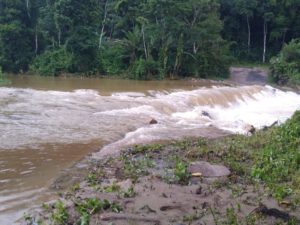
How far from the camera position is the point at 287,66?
26.3 metres

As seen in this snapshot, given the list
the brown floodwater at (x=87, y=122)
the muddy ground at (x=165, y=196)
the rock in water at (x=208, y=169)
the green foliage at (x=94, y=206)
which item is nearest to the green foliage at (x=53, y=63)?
the brown floodwater at (x=87, y=122)

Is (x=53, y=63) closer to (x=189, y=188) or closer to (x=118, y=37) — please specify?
(x=118, y=37)

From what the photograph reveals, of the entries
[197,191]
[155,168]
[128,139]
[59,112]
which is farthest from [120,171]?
[59,112]

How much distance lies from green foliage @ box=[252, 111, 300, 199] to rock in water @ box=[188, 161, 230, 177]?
45cm

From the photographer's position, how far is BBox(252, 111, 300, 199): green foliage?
19.5 feet

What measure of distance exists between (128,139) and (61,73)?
19.1m

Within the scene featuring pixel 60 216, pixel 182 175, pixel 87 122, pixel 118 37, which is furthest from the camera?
pixel 118 37

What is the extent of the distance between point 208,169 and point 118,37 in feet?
82.1

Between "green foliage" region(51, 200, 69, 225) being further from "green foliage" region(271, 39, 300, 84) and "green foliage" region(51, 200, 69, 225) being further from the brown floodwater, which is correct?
"green foliage" region(271, 39, 300, 84)

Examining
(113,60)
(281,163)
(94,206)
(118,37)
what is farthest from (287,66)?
(94,206)

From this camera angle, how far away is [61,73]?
28281mm

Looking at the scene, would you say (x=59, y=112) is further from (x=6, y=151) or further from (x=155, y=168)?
(x=155, y=168)

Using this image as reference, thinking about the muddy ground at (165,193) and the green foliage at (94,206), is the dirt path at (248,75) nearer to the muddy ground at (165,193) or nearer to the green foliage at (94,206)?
the muddy ground at (165,193)

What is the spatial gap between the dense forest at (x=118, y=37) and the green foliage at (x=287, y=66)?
3.35m
